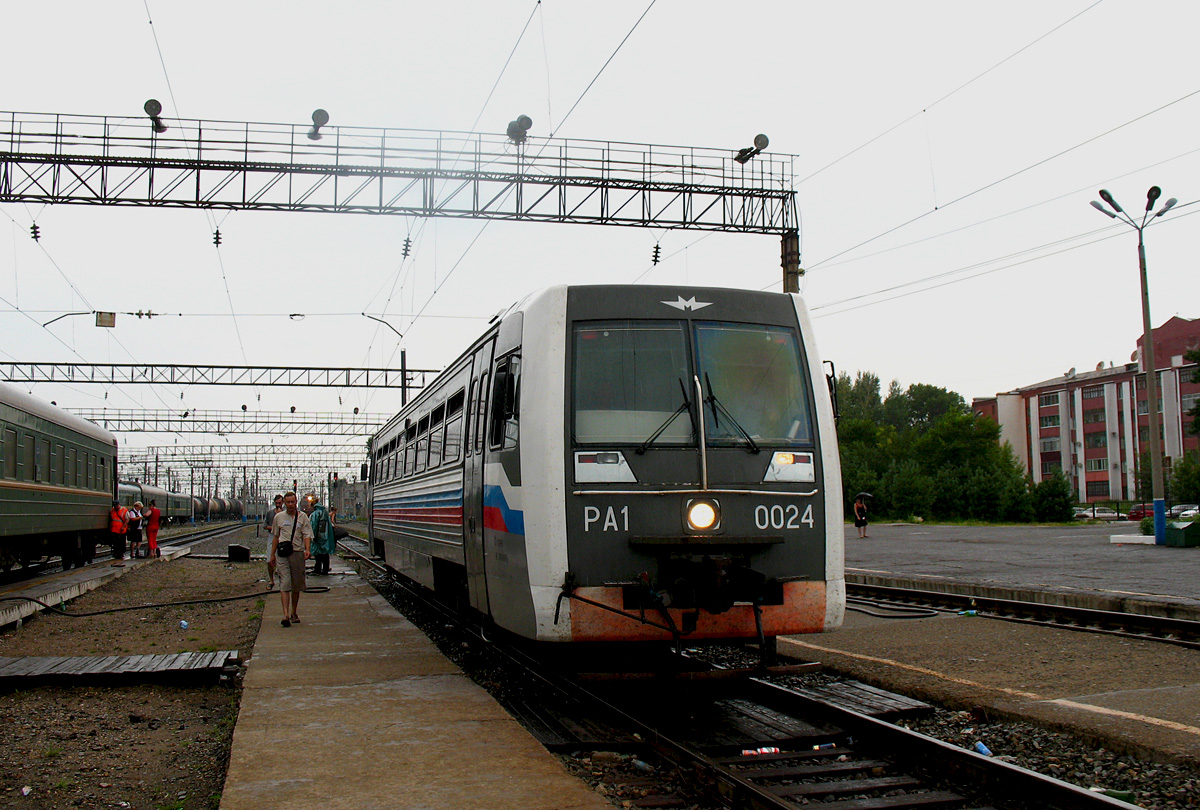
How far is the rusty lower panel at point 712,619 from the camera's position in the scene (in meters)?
6.30

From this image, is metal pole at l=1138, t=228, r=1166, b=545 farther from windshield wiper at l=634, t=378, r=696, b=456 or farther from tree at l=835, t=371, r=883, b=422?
tree at l=835, t=371, r=883, b=422

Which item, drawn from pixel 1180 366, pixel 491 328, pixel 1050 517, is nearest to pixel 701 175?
pixel 491 328

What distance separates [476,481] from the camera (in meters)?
8.21

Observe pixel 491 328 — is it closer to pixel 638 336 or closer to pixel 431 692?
pixel 638 336

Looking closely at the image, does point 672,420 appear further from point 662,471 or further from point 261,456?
point 261,456

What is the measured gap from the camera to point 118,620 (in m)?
13.6

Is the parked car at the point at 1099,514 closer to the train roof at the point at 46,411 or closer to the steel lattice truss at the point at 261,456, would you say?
the train roof at the point at 46,411

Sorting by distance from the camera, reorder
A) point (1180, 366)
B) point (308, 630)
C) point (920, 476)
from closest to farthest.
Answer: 1. point (308, 630)
2. point (920, 476)
3. point (1180, 366)

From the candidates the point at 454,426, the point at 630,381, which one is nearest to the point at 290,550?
the point at 454,426

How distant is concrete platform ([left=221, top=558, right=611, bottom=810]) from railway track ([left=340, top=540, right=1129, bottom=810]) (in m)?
0.44

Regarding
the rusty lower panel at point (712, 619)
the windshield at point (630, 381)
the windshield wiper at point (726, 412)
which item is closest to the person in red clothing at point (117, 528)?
the windshield at point (630, 381)

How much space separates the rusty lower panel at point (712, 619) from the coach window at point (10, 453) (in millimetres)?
12982

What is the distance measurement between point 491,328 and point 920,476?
44.5 metres

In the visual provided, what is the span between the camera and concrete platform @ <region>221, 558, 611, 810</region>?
4.68m
